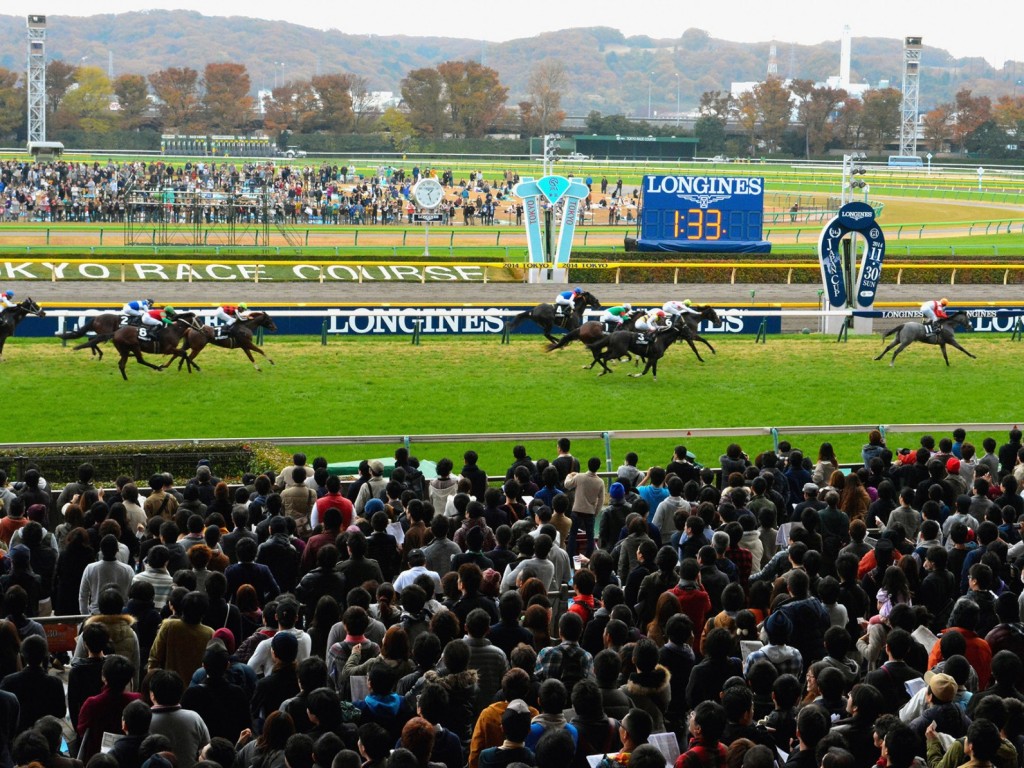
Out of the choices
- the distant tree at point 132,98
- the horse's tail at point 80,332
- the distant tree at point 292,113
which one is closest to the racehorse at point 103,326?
the horse's tail at point 80,332

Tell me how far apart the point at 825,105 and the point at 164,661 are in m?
98.1

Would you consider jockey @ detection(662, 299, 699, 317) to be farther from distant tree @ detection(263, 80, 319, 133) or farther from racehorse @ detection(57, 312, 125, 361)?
distant tree @ detection(263, 80, 319, 133)

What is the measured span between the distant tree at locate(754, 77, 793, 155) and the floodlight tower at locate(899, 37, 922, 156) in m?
8.68

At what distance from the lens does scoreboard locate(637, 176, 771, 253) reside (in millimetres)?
33812

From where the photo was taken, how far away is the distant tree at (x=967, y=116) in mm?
96137

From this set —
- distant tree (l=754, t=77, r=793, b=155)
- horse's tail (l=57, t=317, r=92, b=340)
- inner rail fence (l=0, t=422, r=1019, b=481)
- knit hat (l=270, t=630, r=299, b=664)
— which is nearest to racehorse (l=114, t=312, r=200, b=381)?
horse's tail (l=57, t=317, r=92, b=340)

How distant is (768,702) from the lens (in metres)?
5.41

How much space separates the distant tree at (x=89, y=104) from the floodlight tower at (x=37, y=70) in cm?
1271

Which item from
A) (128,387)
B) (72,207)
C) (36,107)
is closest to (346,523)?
(128,387)

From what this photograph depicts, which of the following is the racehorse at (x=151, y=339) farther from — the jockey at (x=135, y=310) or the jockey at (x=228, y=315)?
the jockey at (x=228, y=315)

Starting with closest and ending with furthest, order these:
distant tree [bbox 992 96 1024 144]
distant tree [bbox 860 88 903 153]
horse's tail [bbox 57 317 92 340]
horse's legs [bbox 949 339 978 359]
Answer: horse's tail [bbox 57 317 92 340], horse's legs [bbox 949 339 978 359], distant tree [bbox 992 96 1024 144], distant tree [bbox 860 88 903 153]

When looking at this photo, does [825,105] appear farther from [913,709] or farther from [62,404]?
[913,709]

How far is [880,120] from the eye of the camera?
312ft

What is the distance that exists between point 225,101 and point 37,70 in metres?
28.2
